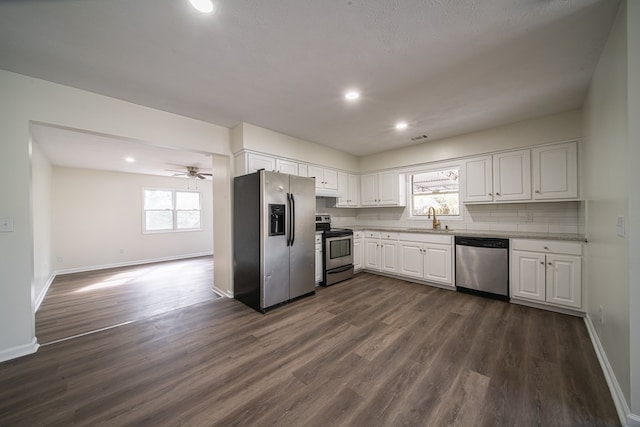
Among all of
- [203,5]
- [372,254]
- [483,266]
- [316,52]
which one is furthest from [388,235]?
[203,5]

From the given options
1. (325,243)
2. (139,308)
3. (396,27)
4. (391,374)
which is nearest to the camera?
(396,27)

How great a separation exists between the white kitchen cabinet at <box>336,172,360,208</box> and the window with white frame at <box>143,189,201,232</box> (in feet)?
17.1

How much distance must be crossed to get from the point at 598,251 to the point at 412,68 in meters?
2.38

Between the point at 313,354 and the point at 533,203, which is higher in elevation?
the point at 533,203

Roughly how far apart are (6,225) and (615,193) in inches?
195

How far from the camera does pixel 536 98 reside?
2.77 m

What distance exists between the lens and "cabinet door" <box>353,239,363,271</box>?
4730 mm

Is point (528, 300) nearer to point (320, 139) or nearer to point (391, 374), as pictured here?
point (391, 374)

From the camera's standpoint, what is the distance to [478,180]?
3826 mm

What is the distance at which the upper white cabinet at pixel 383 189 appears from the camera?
4840mm

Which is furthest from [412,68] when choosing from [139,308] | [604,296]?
[139,308]

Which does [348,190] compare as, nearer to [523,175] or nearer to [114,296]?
[523,175]

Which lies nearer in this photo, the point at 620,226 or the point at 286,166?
the point at 620,226

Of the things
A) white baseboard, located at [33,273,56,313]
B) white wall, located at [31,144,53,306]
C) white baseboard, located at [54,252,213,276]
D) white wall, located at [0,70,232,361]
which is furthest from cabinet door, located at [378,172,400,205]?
white baseboard, located at [54,252,213,276]
